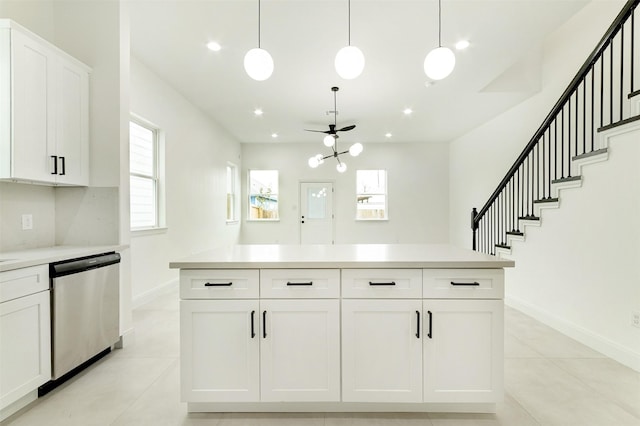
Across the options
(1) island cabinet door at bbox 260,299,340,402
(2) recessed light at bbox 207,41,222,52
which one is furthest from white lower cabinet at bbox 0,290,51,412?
(2) recessed light at bbox 207,41,222,52

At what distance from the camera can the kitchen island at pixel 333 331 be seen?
1.74 meters

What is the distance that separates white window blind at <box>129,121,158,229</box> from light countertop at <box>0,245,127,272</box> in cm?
149

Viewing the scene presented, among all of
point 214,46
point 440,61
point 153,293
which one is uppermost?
point 214,46

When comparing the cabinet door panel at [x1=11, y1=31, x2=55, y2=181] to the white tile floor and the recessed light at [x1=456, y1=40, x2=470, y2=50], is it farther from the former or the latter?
the recessed light at [x1=456, y1=40, x2=470, y2=50]

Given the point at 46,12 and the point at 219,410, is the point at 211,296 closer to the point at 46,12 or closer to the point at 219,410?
the point at 219,410

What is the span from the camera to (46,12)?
8.56 ft

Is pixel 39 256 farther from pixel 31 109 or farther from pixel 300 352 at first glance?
pixel 300 352

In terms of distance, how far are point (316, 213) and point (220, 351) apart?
6702 mm

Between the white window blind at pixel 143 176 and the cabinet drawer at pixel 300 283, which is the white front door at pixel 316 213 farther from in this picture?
the cabinet drawer at pixel 300 283

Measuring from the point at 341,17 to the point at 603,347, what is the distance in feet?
12.4

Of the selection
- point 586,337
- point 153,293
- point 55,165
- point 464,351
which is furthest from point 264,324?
point 153,293

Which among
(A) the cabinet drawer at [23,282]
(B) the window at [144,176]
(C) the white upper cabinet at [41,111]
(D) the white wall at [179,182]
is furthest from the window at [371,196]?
(A) the cabinet drawer at [23,282]

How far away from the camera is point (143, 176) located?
4.02 m

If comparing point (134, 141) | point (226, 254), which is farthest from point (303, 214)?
point (226, 254)
